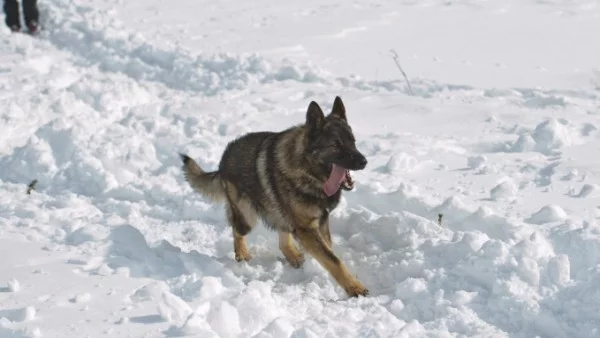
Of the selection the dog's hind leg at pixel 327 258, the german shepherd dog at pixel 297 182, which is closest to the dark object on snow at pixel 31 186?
the german shepherd dog at pixel 297 182

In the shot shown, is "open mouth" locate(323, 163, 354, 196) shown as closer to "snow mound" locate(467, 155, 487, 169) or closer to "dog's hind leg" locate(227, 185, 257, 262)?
"dog's hind leg" locate(227, 185, 257, 262)

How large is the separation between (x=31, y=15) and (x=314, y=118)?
968cm

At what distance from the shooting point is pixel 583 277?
466cm

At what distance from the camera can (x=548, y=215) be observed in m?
5.79

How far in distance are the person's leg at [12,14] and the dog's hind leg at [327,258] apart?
9916 millimetres

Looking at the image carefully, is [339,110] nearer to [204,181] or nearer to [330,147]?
[330,147]

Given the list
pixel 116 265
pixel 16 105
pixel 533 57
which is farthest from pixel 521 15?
pixel 116 265

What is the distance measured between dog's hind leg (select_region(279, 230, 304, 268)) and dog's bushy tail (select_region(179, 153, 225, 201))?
744 millimetres

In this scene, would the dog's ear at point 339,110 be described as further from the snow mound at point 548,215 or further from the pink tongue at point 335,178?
the snow mound at point 548,215

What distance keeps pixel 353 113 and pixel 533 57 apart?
3569mm

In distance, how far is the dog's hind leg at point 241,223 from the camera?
6176mm

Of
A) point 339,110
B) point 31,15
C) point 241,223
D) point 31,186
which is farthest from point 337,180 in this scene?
point 31,15

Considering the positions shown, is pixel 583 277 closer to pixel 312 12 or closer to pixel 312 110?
pixel 312 110

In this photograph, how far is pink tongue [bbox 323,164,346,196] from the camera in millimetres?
5422
